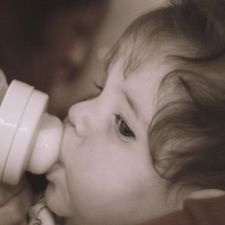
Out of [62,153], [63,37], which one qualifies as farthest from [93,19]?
[62,153]

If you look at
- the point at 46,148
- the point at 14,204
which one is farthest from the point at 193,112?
the point at 14,204

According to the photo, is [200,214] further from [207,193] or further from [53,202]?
[53,202]

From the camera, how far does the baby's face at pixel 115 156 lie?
0.79 meters

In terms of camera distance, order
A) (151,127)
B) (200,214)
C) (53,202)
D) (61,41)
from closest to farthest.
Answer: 1. (200,214)
2. (151,127)
3. (53,202)
4. (61,41)

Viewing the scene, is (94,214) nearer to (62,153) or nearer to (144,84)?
(62,153)

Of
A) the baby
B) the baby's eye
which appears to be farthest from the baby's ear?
the baby's eye

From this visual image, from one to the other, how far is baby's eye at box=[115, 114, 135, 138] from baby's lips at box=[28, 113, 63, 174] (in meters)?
0.09

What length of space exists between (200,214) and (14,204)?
34 centimetres

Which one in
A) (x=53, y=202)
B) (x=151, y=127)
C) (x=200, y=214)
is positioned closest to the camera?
(x=200, y=214)

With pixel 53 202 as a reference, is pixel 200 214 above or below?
above

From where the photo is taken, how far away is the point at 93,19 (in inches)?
44.0

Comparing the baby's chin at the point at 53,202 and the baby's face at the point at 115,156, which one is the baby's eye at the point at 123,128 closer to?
the baby's face at the point at 115,156

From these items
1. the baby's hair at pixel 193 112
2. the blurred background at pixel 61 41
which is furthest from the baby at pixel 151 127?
the blurred background at pixel 61 41

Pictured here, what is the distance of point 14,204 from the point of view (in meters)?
0.91
